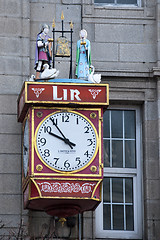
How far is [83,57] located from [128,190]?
2872 mm

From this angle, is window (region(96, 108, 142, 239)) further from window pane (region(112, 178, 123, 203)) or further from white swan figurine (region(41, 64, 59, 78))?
white swan figurine (region(41, 64, 59, 78))

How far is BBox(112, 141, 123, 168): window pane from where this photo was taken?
23.1 m

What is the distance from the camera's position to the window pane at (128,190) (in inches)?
903

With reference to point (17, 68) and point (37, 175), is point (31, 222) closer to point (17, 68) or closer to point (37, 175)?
point (37, 175)

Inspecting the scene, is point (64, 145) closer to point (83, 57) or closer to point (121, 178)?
point (83, 57)

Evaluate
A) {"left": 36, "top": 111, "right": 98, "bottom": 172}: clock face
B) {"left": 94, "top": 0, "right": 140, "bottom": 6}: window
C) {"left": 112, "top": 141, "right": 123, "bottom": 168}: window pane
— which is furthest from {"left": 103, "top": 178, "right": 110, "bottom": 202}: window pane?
{"left": 94, "top": 0, "right": 140, "bottom": 6}: window

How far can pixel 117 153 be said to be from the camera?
23.2m

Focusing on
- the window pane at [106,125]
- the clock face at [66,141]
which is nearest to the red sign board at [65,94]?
the clock face at [66,141]

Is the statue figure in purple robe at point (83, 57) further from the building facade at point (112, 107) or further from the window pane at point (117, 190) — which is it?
the window pane at point (117, 190)

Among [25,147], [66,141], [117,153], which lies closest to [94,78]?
[66,141]

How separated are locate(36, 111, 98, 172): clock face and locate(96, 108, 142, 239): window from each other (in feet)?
6.07

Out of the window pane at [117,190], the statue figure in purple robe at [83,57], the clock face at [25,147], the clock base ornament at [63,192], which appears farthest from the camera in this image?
the window pane at [117,190]

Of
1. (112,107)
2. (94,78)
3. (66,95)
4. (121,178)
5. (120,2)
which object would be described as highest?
(120,2)

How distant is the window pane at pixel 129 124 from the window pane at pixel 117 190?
0.95 meters
